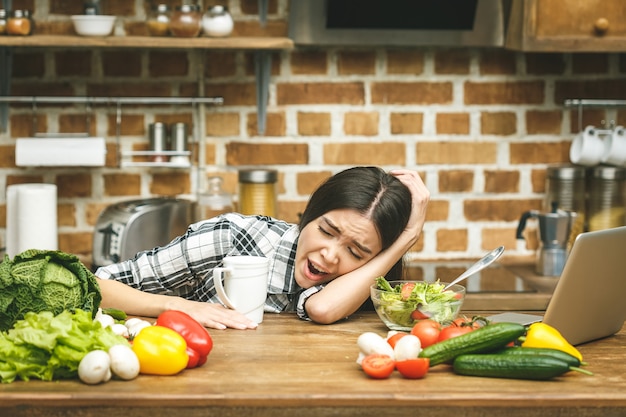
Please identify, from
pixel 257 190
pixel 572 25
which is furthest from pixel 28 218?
pixel 572 25

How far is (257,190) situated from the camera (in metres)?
2.96

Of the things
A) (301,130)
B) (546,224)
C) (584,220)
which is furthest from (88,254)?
(584,220)

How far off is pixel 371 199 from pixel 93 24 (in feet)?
4.07

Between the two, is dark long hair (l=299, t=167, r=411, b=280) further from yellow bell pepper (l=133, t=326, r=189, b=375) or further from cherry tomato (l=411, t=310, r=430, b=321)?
yellow bell pepper (l=133, t=326, r=189, b=375)

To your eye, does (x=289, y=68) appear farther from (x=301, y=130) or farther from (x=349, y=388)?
(x=349, y=388)

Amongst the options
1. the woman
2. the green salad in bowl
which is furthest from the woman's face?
the green salad in bowl

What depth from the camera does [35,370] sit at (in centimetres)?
141

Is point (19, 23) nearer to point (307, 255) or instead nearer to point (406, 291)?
point (307, 255)

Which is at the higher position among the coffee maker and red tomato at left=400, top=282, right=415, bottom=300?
red tomato at left=400, top=282, right=415, bottom=300

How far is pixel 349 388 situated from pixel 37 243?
66.1 inches

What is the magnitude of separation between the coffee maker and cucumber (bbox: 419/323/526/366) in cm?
147

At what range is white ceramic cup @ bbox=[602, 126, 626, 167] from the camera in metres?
2.98

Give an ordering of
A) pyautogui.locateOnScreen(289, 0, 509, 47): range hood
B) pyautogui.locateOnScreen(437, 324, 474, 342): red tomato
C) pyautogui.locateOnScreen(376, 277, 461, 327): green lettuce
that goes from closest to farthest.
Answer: pyautogui.locateOnScreen(437, 324, 474, 342): red tomato → pyautogui.locateOnScreen(376, 277, 461, 327): green lettuce → pyautogui.locateOnScreen(289, 0, 509, 47): range hood

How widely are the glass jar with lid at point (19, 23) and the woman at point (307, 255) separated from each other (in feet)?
3.30
